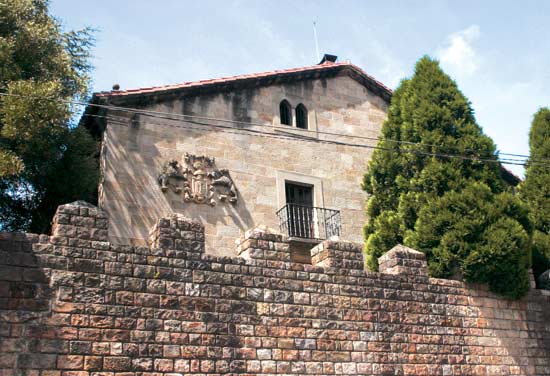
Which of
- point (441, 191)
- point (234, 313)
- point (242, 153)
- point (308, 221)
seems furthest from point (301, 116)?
point (234, 313)

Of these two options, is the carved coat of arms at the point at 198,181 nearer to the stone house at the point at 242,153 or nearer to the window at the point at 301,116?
the stone house at the point at 242,153

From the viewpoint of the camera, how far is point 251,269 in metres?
10.0

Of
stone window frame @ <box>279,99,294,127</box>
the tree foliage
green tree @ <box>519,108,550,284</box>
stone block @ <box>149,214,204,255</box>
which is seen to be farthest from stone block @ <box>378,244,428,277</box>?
stone window frame @ <box>279,99,294,127</box>

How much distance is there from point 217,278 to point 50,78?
544cm

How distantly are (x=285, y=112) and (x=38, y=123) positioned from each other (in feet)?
21.2

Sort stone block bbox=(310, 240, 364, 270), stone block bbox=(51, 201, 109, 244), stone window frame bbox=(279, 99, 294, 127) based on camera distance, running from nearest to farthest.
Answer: stone block bbox=(51, 201, 109, 244)
stone block bbox=(310, 240, 364, 270)
stone window frame bbox=(279, 99, 294, 127)

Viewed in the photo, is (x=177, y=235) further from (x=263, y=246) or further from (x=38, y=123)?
(x=38, y=123)

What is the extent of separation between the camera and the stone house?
13.8 metres

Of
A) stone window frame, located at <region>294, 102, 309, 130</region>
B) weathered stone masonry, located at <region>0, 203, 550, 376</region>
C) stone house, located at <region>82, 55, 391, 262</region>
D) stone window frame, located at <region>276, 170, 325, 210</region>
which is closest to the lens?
weathered stone masonry, located at <region>0, 203, 550, 376</region>

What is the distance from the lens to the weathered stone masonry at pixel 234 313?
27.4ft

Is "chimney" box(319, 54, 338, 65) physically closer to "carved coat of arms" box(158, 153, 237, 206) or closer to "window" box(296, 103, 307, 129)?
"window" box(296, 103, 307, 129)

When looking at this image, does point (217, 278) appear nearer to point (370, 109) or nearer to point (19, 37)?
point (19, 37)

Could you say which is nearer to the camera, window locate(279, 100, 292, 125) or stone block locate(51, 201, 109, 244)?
stone block locate(51, 201, 109, 244)

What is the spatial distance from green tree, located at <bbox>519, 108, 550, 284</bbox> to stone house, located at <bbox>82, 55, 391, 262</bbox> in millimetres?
3663
